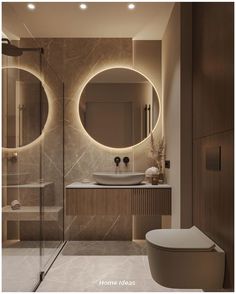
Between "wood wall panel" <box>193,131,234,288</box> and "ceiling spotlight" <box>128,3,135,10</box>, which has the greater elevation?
"ceiling spotlight" <box>128,3,135,10</box>

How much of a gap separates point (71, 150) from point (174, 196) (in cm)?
145

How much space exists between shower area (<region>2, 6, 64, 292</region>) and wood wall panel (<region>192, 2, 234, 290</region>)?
128 cm

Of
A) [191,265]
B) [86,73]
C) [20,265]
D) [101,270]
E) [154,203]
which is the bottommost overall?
[101,270]

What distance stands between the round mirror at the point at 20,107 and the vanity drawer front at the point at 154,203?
1.20 meters

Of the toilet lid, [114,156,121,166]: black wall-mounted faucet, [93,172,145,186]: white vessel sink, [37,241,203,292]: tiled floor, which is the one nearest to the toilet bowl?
the toilet lid

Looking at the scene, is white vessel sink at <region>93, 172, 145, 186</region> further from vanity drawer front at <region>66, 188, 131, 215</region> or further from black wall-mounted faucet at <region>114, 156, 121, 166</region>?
black wall-mounted faucet at <region>114, 156, 121, 166</region>

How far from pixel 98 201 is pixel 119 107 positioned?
4.08 feet

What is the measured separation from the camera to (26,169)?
2213 mm

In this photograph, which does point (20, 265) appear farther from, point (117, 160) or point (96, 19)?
point (96, 19)

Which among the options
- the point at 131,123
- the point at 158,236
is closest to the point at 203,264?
the point at 158,236

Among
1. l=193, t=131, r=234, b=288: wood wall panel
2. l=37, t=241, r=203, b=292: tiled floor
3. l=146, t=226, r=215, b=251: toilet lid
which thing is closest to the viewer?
l=193, t=131, r=234, b=288: wood wall panel

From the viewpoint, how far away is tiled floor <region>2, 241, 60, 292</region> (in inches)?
72.1

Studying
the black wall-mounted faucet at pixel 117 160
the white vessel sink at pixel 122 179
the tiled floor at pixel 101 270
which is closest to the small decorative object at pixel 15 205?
the tiled floor at pixel 101 270

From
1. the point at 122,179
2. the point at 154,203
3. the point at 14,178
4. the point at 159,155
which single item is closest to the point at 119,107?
the point at 159,155
